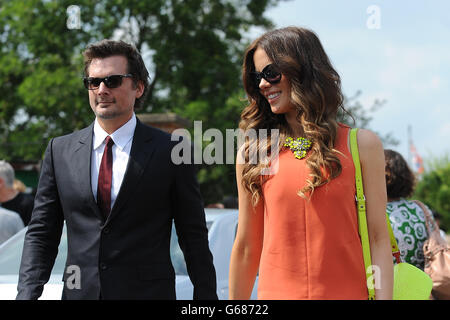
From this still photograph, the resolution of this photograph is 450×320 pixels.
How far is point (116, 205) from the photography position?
259 centimetres

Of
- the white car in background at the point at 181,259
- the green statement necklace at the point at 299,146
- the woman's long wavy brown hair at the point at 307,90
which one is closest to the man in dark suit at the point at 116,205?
the woman's long wavy brown hair at the point at 307,90

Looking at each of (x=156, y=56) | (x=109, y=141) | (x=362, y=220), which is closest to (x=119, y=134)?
(x=109, y=141)

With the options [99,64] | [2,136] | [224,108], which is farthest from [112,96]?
[2,136]

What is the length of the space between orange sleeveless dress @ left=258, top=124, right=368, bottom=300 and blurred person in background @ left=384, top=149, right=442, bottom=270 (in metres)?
1.75

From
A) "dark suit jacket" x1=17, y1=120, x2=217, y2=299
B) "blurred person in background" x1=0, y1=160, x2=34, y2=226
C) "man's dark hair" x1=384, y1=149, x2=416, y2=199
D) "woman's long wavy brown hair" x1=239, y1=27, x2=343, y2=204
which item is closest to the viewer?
"woman's long wavy brown hair" x1=239, y1=27, x2=343, y2=204

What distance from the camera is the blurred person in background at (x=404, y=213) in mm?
4012

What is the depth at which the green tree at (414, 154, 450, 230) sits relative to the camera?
29094 millimetres

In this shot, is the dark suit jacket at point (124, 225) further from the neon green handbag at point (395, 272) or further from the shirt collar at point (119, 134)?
the neon green handbag at point (395, 272)

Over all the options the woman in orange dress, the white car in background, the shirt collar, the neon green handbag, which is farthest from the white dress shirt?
the white car in background

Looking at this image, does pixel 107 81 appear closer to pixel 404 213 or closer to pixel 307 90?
pixel 307 90

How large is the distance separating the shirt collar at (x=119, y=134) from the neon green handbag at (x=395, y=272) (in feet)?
3.31

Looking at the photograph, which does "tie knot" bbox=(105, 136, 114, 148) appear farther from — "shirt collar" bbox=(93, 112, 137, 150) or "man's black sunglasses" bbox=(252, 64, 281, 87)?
"man's black sunglasses" bbox=(252, 64, 281, 87)

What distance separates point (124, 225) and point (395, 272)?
1.17 meters

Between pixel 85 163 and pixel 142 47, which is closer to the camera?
pixel 85 163
